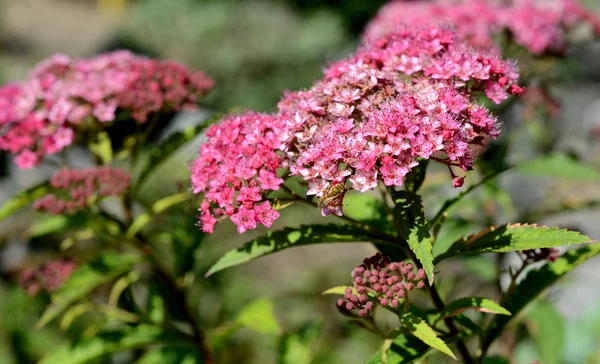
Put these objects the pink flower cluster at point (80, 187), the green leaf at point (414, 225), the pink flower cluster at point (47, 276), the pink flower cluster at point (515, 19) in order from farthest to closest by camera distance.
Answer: the pink flower cluster at point (515, 19), the pink flower cluster at point (47, 276), the pink flower cluster at point (80, 187), the green leaf at point (414, 225)

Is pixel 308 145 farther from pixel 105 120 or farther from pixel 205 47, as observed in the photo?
pixel 205 47

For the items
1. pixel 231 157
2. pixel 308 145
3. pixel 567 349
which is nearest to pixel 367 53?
pixel 308 145

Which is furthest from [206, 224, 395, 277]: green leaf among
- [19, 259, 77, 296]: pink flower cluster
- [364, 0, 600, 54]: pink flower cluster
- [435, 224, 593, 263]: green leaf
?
[364, 0, 600, 54]: pink flower cluster

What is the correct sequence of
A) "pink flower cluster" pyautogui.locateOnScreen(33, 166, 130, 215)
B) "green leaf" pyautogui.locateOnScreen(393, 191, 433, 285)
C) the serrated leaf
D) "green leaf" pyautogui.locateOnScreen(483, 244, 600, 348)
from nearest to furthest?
1. "green leaf" pyautogui.locateOnScreen(393, 191, 433, 285)
2. "green leaf" pyautogui.locateOnScreen(483, 244, 600, 348)
3. "pink flower cluster" pyautogui.locateOnScreen(33, 166, 130, 215)
4. the serrated leaf

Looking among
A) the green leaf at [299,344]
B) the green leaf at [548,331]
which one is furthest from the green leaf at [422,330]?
the green leaf at [548,331]

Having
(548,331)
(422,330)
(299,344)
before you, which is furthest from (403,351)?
(548,331)

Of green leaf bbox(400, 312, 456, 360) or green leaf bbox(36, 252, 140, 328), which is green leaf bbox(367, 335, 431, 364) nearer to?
green leaf bbox(400, 312, 456, 360)

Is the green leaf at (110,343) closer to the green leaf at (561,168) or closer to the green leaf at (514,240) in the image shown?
the green leaf at (514,240)

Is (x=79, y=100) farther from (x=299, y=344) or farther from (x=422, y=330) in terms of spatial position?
(x=422, y=330)
